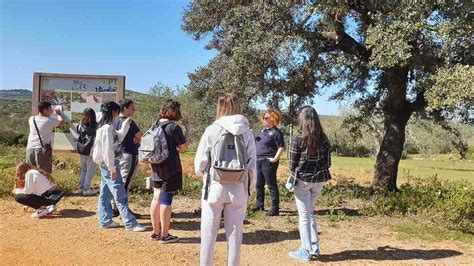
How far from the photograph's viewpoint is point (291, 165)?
552 cm

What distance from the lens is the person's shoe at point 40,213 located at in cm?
720

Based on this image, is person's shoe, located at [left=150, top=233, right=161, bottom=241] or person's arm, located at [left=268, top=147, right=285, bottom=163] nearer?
person's shoe, located at [left=150, top=233, right=161, bottom=241]

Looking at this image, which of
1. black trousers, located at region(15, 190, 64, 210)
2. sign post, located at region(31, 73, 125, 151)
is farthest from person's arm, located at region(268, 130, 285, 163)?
sign post, located at region(31, 73, 125, 151)

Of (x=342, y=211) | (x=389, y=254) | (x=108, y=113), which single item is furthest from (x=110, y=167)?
(x=342, y=211)

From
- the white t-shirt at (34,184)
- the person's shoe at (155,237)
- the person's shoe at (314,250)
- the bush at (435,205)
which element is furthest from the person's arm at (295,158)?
the white t-shirt at (34,184)

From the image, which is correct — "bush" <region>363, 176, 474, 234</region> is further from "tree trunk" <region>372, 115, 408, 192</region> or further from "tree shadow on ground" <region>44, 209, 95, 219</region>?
"tree shadow on ground" <region>44, 209, 95, 219</region>

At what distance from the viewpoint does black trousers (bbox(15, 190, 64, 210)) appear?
7.15 metres

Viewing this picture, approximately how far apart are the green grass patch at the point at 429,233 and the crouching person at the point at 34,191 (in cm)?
532

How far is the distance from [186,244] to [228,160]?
2.09 meters

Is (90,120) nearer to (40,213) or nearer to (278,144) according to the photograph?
(40,213)

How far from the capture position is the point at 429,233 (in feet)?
22.8

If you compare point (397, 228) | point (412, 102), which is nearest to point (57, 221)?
point (397, 228)

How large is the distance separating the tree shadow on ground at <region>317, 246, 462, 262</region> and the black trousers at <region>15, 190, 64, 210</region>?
426cm

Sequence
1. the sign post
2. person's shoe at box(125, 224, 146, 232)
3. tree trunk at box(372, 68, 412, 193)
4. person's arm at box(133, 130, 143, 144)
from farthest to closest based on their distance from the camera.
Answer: the sign post → tree trunk at box(372, 68, 412, 193) → person's arm at box(133, 130, 143, 144) → person's shoe at box(125, 224, 146, 232)
